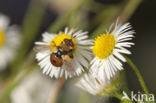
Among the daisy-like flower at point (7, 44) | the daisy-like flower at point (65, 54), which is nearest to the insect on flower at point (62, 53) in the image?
the daisy-like flower at point (65, 54)

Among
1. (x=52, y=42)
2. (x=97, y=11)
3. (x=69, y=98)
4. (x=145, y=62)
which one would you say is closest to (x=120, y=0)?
(x=97, y=11)

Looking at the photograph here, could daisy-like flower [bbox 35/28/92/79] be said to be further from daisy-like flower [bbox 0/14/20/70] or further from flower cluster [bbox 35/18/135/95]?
daisy-like flower [bbox 0/14/20/70]

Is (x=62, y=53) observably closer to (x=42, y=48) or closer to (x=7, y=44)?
(x=42, y=48)

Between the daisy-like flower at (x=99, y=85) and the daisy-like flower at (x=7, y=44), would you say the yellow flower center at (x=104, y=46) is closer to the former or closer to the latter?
the daisy-like flower at (x=99, y=85)

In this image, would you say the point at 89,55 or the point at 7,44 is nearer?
the point at 89,55

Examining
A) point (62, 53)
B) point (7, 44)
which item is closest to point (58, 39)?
point (62, 53)

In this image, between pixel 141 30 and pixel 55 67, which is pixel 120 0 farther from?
pixel 55 67
